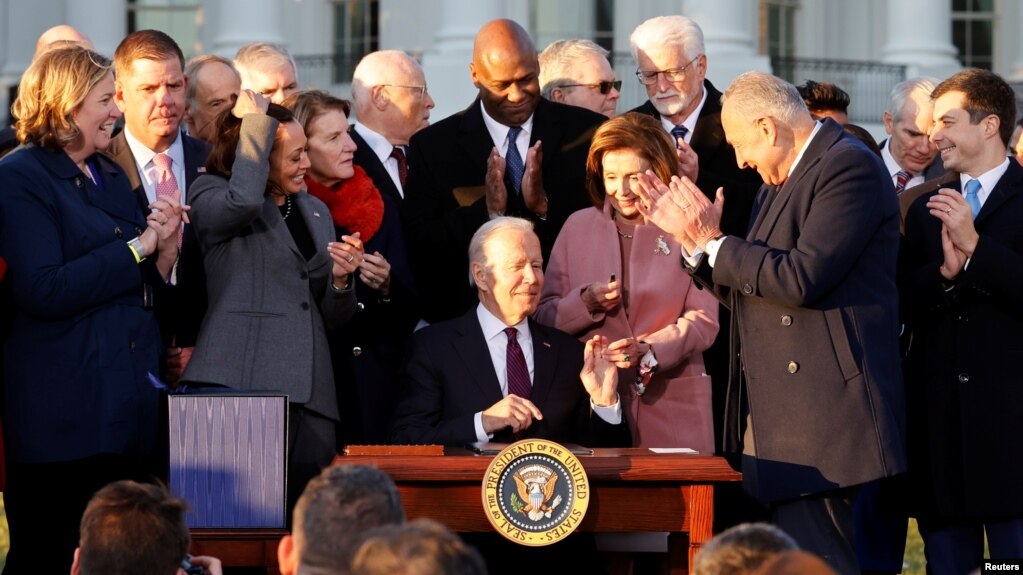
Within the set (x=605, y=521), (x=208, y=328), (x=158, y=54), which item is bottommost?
(x=605, y=521)

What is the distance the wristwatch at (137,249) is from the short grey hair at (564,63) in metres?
3.28

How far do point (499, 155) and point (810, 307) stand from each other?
1.77 meters

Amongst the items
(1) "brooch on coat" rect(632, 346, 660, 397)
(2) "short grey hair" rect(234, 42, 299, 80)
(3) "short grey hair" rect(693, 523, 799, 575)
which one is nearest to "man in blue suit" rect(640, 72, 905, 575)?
(1) "brooch on coat" rect(632, 346, 660, 397)

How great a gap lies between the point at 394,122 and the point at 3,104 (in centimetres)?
1680

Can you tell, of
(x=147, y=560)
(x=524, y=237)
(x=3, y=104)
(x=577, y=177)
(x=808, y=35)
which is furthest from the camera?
(x=808, y=35)

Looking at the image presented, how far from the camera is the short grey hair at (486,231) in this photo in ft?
23.5

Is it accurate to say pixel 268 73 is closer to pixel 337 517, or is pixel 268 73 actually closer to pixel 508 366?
pixel 508 366

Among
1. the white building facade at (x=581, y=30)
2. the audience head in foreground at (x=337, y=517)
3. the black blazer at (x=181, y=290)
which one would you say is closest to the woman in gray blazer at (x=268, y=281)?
the black blazer at (x=181, y=290)

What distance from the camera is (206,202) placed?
22.4ft

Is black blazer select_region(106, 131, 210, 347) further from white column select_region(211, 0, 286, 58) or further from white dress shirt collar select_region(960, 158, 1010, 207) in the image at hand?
white column select_region(211, 0, 286, 58)

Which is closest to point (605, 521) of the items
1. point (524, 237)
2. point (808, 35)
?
point (524, 237)

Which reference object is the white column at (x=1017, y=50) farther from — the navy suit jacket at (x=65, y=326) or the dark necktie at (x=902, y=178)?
the navy suit jacket at (x=65, y=326)

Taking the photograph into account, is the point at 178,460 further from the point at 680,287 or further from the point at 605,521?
the point at 680,287

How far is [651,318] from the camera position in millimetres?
7434
